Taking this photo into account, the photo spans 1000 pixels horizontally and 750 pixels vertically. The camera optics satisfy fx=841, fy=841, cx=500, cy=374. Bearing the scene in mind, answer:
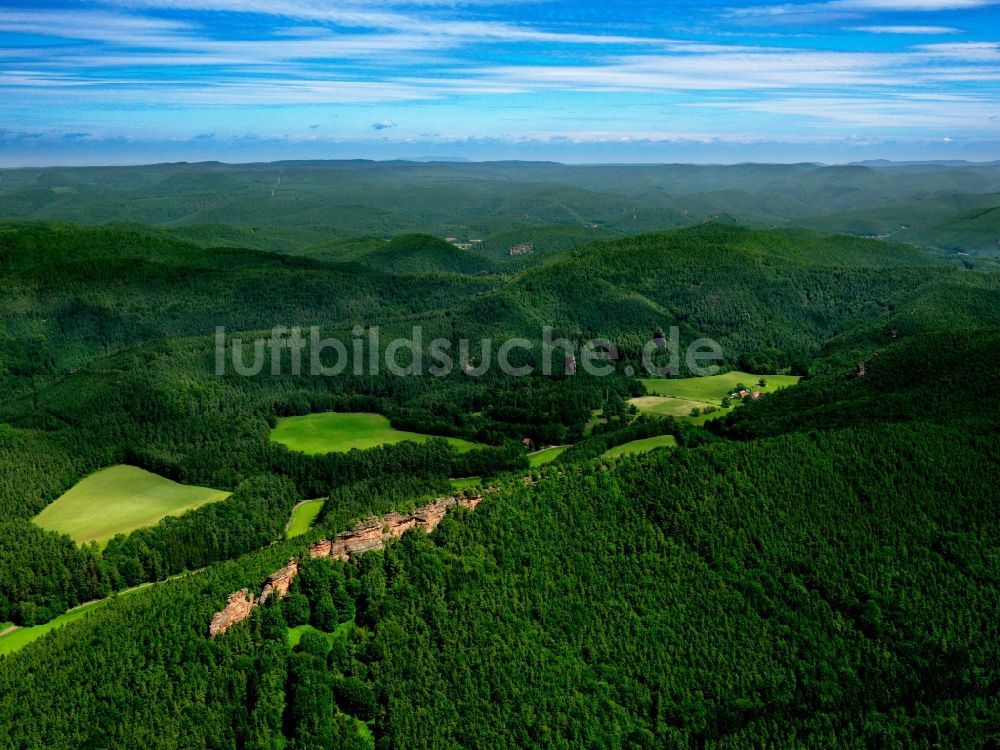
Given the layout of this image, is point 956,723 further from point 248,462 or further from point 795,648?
point 248,462

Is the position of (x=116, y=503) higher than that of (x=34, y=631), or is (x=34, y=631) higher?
(x=116, y=503)

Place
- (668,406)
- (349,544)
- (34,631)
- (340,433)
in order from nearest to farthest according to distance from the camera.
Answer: (349,544) < (34,631) < (340,433) < (668,406)

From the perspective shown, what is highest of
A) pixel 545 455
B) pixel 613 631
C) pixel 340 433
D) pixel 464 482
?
pixel 613 631

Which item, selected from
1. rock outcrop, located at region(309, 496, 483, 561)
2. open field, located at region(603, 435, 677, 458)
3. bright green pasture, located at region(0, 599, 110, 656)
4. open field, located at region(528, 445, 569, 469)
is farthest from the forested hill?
open field, located at region(528, 445, 569, 469)

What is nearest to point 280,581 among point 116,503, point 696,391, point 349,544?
point 349,544

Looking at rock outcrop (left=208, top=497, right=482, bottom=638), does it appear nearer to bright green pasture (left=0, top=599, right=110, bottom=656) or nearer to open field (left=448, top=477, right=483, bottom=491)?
bright green pasture (left=0, top=599, right=110, bottom=656)

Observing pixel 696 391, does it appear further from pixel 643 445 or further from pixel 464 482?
pixel 464 482

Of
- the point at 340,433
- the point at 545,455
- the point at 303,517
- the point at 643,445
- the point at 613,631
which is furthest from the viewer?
the point at 340,433

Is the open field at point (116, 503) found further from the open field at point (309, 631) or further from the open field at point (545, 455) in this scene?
the open field at point (545, 455)
